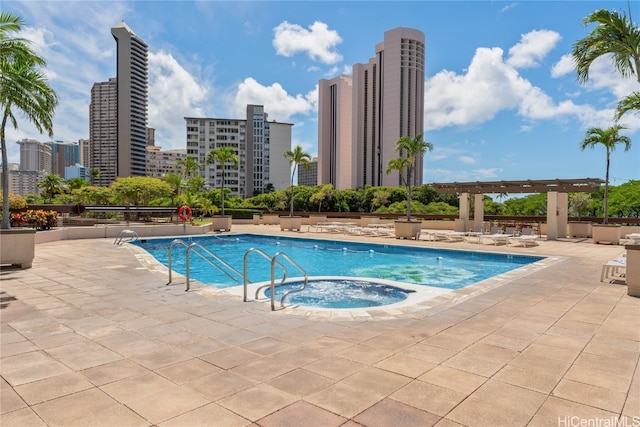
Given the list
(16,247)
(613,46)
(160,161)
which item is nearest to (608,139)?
(613,46)

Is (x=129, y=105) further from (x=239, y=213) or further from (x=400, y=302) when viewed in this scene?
(x=400, y=302)

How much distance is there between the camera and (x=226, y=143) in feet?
330

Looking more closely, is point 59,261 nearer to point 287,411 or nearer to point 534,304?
point 287,411

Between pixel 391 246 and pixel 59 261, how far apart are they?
39.8ft

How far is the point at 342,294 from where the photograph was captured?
8.10 meters

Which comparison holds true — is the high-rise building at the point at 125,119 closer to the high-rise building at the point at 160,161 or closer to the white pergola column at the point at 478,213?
the high-rise building at the point at 160,161

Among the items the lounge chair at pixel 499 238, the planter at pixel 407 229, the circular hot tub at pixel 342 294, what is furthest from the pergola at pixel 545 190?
the circular hot tub at pixel 342 294

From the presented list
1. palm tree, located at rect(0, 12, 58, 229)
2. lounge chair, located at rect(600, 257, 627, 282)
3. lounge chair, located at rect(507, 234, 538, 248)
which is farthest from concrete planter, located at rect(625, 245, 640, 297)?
palm tree, located at rect(0, 12, 58, 229)

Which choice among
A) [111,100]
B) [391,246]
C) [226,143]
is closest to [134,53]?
[111,100]

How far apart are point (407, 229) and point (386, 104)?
65650mm

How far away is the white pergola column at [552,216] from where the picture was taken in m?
18.9

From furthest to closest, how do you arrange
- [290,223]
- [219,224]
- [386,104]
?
[386,104]
[290,223]
[219,224]

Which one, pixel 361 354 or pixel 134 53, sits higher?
pixel 134 53

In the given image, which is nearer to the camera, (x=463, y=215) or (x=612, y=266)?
(x=612, y=266)
